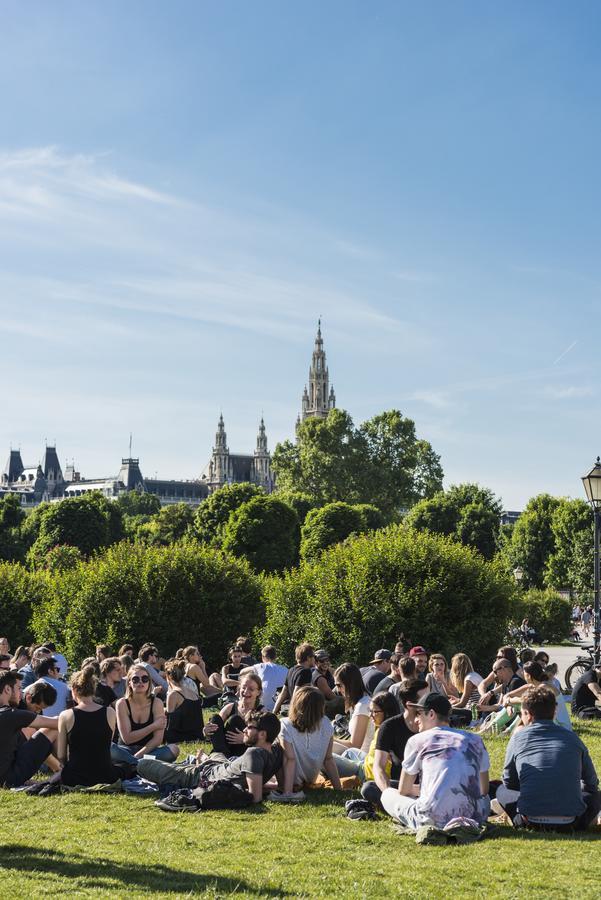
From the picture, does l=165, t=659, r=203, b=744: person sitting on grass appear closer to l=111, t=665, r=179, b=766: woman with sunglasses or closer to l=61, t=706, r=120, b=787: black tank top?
l=111, t=665, r=179, b=766: woman with sunglasses

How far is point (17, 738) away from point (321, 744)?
2.99 m

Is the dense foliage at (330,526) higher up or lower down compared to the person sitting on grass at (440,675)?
higher up

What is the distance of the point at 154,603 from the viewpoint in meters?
24.2

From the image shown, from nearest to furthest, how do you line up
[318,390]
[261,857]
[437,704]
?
[261,857] < [437,704] < [318,390]

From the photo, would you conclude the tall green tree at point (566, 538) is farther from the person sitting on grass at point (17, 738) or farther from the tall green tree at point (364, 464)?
the person sitting on grass at point (17, 738)

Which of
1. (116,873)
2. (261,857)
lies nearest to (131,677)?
(261,857)

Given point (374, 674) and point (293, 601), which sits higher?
point (293, 601)

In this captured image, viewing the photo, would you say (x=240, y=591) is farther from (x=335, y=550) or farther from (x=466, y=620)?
(x=466, y=620)

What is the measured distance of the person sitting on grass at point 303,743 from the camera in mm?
9406

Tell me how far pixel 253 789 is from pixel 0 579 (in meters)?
21.2

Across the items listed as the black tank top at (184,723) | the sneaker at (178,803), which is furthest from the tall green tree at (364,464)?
the sneaker at (178,803)

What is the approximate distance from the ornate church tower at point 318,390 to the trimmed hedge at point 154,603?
13913cm

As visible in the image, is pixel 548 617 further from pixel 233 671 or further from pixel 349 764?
pixel 349 764

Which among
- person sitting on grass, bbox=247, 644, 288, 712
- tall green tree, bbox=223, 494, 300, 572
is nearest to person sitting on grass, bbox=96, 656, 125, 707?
person sitting on grass, bbox=247, 644, 288, 712
